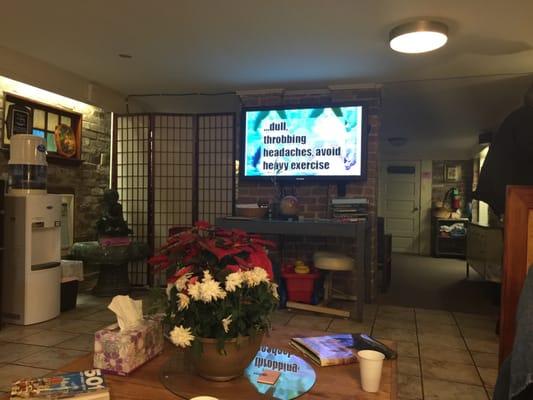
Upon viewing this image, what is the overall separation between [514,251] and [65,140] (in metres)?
3.92

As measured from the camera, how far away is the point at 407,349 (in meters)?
2.88

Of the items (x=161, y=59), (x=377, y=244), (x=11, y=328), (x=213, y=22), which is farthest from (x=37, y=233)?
(x=377, y=244)

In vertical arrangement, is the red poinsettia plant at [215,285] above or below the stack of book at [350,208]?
below

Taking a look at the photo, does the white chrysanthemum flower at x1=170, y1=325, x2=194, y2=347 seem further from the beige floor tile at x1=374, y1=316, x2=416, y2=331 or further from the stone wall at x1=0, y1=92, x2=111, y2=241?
the stone wall at x1=0, y1=92, x2=111, y2=241

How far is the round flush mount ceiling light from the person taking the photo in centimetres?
274

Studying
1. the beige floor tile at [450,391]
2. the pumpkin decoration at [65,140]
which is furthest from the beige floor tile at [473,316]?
the pumpkin decoration at [65,140]

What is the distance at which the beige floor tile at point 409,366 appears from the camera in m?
2.50

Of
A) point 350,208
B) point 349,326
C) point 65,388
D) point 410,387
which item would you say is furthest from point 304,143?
point 65,388

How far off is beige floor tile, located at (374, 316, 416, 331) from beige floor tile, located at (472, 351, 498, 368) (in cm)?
58

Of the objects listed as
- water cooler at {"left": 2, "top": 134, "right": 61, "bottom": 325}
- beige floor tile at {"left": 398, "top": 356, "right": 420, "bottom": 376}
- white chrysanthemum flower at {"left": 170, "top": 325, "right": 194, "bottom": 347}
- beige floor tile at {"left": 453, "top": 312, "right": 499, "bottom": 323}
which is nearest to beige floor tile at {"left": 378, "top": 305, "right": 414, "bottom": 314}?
beige floor tile at {"left": 453, "top": 312, "right": 499, "bottom": 323}

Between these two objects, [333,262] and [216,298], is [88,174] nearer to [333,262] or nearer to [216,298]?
[333,262]

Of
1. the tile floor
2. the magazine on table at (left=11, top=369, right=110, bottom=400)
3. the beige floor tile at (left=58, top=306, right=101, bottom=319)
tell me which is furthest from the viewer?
the beige floor tile at (left=58, top=306, right=101, bottom=319)

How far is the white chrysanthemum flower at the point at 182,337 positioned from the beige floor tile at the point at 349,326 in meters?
2.33

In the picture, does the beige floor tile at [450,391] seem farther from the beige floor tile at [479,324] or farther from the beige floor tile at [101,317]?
the beige floor tile at [101,317]
